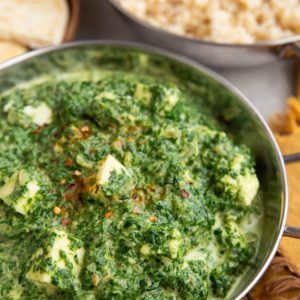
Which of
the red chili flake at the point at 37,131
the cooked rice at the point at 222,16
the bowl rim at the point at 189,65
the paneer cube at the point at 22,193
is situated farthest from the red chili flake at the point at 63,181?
the cooked rice at the point at 222,16

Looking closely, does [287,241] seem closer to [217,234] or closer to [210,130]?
[217,234]

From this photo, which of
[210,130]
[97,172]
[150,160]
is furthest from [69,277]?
[210,130]

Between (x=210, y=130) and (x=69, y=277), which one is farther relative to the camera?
(x=210, y=130)

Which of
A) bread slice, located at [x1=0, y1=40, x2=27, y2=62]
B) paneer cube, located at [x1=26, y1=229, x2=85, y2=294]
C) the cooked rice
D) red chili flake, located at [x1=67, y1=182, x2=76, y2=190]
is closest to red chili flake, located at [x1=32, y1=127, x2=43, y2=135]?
red chili flake, located at [x1=67, y1=182, x2=76, y2=190]

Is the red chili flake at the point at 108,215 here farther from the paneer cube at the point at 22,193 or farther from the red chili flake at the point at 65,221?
the paneer cube at the point at 22,193

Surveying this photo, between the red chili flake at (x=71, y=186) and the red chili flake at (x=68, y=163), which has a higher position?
the red chili flake at (x=68, y=163)

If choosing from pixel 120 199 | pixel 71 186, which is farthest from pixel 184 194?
pixel 71 186

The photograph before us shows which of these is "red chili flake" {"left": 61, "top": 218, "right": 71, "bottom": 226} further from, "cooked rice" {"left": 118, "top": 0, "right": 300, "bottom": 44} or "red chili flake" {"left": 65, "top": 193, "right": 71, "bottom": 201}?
"cooked rice" {"left": 118, "top": 0, "right": 300, "bottom": 44}
